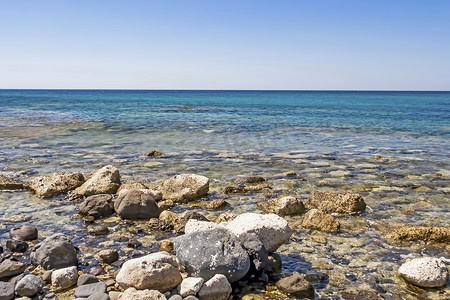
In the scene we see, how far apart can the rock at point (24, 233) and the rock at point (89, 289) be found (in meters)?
2.43

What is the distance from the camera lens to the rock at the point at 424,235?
7.20 m

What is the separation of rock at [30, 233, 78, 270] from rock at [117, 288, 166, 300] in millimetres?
1486

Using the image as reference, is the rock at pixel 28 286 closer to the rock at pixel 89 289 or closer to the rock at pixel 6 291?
the rock at pixel 6 291

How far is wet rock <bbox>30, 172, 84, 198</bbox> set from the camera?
9927 millimetres

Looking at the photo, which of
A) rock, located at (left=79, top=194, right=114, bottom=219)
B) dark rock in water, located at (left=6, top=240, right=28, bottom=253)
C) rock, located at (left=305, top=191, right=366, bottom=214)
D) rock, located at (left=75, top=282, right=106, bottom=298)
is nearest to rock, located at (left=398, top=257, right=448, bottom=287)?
rock, located at (left=305, top=191, right=366, bottom=214)

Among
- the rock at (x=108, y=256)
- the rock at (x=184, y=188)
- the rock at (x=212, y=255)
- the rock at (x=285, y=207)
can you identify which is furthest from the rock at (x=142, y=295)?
the rock at (x=184, y=188)

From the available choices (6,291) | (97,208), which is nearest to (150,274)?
(6,291)

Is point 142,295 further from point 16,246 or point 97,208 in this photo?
point 97,208

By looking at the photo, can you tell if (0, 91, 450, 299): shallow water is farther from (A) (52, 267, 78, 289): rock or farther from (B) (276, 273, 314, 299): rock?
(A) (52, 267, 78, 289): rock

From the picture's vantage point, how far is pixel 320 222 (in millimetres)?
7777

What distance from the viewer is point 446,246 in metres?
7.02

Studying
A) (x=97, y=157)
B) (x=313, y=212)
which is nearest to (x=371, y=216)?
(x=313, y=212)

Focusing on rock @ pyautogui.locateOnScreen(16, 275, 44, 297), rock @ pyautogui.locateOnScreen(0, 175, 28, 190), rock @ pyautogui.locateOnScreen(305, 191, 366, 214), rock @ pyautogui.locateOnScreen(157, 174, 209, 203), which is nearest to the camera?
rock @ pyautogui.locateOnScreen(16, 275, 44, 297)

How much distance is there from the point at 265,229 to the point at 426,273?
245cm
